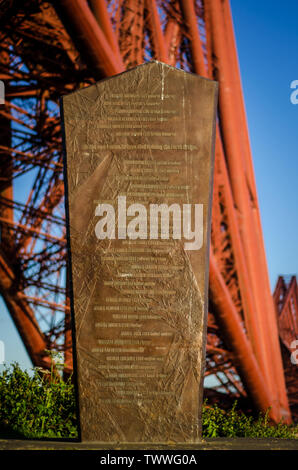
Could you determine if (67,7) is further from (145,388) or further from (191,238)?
(145,388)

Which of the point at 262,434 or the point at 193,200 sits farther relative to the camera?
the point at 262,434

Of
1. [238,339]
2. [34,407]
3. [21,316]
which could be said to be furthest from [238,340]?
[21,316]

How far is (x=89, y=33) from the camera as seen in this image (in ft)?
24.1

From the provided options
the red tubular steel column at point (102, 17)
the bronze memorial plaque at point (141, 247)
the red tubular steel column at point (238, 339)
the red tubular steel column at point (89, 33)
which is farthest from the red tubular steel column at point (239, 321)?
the bronze memorial plaque at point (141, 247)

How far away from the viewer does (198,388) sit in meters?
4.28

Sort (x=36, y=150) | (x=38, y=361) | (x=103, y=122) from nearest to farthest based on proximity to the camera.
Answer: (x=103, y=122), (x=36, y=150), (x=38, y=361)

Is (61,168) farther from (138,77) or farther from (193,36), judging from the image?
(138,77)

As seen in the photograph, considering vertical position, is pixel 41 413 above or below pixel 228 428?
above

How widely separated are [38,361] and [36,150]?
5.26 m

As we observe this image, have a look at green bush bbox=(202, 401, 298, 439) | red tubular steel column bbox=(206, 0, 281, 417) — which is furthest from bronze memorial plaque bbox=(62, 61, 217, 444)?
red tubular steel column bbox=(206, 0, 281, 417)

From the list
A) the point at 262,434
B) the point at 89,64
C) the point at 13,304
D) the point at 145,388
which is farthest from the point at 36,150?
the point at 145,388

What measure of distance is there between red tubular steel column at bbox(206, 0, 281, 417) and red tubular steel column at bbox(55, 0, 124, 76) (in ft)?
16.0

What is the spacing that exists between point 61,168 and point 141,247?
9.11 m

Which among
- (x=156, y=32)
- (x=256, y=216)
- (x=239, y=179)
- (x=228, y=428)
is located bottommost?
(x=228, y=428)
